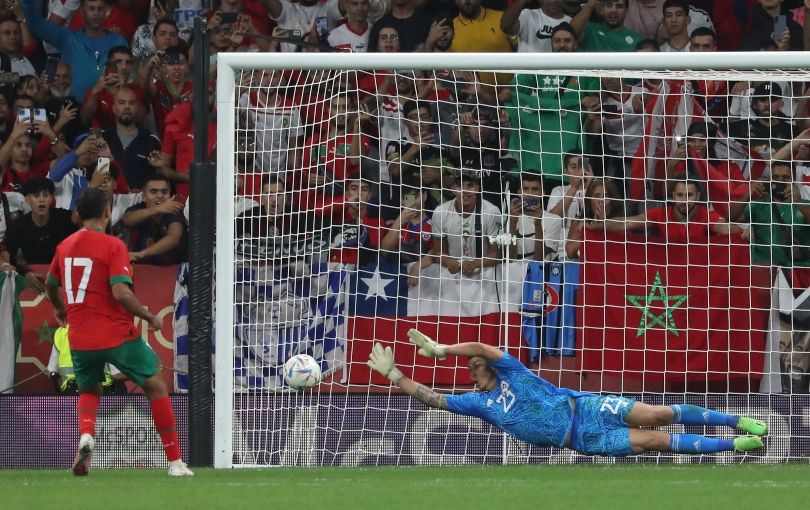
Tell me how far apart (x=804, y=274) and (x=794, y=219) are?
2.15 feet

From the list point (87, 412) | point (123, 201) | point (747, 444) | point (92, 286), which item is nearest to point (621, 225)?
point (747, 444)

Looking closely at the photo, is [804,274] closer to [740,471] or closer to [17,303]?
[740,471]

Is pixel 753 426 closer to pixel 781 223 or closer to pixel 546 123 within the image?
pixel 781 223

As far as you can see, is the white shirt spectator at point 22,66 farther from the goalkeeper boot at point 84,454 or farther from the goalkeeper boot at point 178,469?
the goalkeeper boot at point 178,469

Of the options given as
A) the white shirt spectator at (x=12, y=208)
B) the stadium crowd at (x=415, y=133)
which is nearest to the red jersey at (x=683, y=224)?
the stadium crowd at (x=415, y=133)

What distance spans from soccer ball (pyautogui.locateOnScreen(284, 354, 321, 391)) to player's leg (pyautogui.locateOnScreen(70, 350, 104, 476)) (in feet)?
5.25

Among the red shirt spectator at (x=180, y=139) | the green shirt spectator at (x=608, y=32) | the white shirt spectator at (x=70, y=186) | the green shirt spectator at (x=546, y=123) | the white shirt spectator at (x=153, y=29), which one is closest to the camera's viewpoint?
the green shirt spectator at (x=546, y=123)

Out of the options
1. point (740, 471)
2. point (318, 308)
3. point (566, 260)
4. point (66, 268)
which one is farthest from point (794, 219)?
point (66, 268)

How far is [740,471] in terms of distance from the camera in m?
10.5

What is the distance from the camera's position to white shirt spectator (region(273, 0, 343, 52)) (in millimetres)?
15672

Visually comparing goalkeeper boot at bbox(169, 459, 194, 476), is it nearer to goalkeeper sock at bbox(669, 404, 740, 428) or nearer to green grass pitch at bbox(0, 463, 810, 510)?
green grass pitch at bbox(0, 463, 810, 510)

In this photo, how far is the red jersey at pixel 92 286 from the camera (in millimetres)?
9383

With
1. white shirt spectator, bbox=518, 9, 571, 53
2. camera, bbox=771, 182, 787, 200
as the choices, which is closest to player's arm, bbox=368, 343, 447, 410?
camera, bbox=771, 182, 787, 200

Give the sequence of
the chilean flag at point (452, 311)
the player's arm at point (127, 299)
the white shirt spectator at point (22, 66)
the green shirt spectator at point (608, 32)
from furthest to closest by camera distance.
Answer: the white shirt spectator at point (22, 66), the green shirt spectator at point (608, 32), the chilean flag at point (452, 311), the player's arm at point (127, 299)
